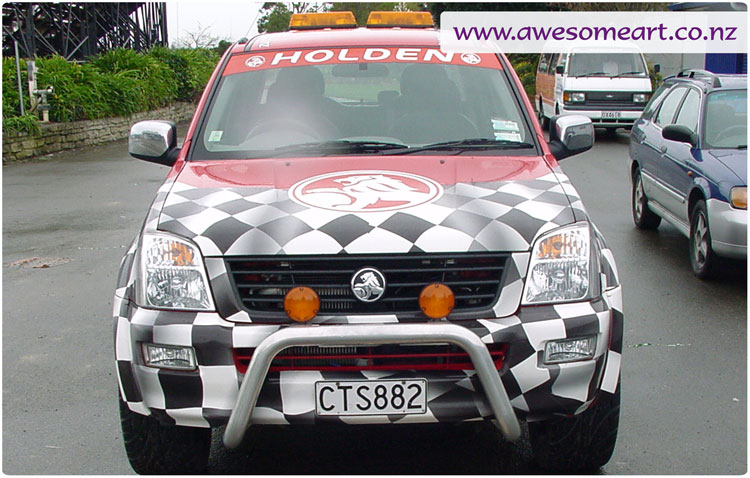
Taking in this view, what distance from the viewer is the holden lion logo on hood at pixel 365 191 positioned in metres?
3.57

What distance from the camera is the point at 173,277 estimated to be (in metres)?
3.38

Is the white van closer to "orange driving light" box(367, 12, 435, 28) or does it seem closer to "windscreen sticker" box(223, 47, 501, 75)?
"orange driving light" box(367, 12, 435, 28)

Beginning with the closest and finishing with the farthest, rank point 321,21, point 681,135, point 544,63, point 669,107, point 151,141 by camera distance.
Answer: point 151,141 < point 321,21 < point 681,135 < point 669,107 < point 544,63

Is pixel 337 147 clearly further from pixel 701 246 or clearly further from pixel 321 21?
pixel 701 246

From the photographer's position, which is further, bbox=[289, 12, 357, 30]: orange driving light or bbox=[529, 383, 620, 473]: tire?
→ bbox=[289, 12, 357, 30]: orange driving light

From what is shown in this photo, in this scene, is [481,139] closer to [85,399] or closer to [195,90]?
[85,399]

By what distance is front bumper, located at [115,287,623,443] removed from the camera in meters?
3.24

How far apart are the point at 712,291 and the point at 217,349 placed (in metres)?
4.85

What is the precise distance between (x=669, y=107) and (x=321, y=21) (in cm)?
438

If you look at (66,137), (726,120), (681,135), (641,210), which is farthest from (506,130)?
(66,137)

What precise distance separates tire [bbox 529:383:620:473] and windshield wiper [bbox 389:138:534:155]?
1.36m

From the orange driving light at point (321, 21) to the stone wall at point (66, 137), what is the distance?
1130cm

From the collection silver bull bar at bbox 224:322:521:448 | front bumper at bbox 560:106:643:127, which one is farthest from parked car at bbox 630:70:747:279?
front bumper at bbox 560:106:643:127

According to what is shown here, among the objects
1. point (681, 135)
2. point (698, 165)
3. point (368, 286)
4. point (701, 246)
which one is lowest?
point (701, 246)
